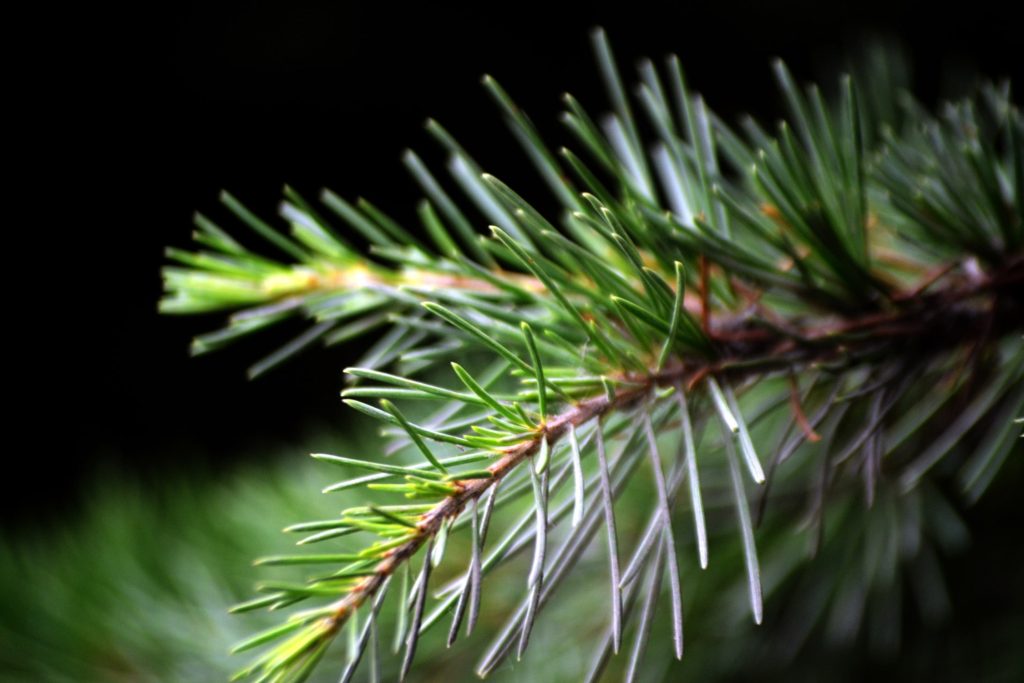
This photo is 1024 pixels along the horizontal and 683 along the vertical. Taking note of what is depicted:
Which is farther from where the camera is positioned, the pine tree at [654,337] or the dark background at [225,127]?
the dark background at [225,127]

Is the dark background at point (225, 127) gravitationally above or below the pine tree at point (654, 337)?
above

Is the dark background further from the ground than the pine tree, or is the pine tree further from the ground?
the dark background

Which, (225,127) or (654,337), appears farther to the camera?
(225,127)

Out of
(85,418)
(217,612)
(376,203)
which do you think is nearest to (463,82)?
(376,203)

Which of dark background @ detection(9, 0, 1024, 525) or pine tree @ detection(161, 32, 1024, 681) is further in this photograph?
dark background @ detection(9, 0, 1024, 525)
